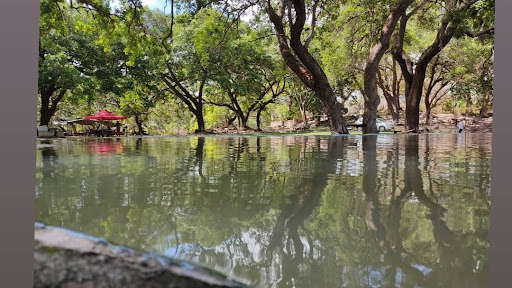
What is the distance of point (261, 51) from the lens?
16109 millimetres

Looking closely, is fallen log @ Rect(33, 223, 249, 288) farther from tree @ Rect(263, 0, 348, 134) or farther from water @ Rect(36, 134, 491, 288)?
tree @ Rect(263, 0, 348, 134)

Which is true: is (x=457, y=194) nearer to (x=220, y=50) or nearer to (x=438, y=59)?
(x=220, y=50)

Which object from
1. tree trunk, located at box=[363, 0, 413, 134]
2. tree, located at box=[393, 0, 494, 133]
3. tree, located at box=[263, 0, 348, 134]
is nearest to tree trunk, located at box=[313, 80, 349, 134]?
tree, located at box=[263, 0, 348, 134]

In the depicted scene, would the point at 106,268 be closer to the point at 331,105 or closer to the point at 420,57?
the point at 331,105

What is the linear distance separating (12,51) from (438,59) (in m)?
18.5

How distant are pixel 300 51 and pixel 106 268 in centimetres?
782

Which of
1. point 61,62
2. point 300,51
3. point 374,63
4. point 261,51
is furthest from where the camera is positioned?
point 261,51

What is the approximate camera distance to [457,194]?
6.98ft

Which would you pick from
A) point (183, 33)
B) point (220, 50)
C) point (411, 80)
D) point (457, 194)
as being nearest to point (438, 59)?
point (411, 80)

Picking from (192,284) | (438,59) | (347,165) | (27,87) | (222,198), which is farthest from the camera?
(438,59)

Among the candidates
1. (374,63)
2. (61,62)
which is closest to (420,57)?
(374,63)

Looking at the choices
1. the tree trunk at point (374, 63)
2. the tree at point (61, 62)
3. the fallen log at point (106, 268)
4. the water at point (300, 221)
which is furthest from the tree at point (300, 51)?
the fallen log at point (106, 268)

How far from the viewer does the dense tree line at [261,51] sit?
8523mm

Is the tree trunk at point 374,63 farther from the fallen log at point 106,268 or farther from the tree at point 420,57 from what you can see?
the fallen log at point 106,268
